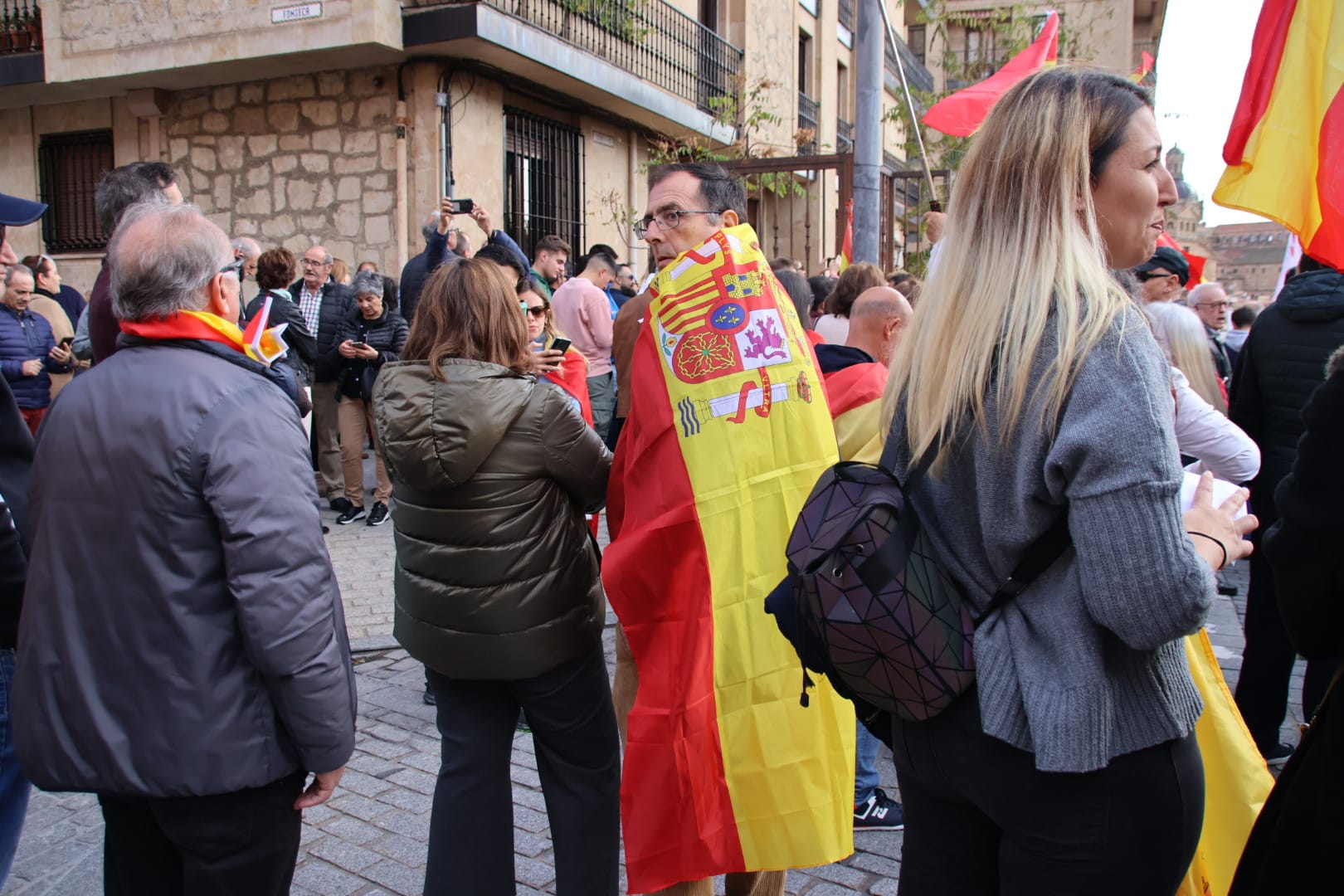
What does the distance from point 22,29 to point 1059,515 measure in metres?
17.1

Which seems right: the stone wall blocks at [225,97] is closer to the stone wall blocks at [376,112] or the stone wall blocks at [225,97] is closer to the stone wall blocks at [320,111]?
the stone wall blocks at [320,111]

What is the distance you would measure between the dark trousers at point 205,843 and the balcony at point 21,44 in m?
14.4

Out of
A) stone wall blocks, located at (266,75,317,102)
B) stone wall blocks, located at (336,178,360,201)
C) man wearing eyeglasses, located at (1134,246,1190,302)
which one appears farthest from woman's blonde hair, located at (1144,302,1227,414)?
stone wall blocks, located at (266,75,317,102)

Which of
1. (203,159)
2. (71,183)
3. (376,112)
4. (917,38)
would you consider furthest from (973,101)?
(917,38)

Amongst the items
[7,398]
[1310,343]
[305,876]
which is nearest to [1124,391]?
[7,398]

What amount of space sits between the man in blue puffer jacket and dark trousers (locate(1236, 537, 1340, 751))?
722cm

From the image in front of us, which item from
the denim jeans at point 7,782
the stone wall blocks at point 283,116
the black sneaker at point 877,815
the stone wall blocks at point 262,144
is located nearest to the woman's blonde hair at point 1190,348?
the black sneaker at point 877,815

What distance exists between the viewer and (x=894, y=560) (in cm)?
155

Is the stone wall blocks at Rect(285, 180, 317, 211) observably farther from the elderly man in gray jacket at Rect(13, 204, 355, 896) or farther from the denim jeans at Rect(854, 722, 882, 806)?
the elderly man in gray jacket at Rect(13, 204, 355, 896)

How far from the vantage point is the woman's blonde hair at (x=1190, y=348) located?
5320mm

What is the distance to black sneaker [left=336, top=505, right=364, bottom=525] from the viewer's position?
28.1 ft

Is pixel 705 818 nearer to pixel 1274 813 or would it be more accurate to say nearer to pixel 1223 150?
pixel 1274 813

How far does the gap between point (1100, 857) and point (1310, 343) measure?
347 cm

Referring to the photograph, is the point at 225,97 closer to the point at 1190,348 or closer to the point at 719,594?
the point at 1190,348
